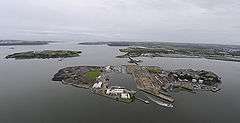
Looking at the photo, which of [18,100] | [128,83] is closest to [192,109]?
[128,83]

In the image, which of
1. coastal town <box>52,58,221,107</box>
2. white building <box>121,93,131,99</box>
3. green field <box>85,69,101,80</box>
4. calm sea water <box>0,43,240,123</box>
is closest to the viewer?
calm sea water <box>0,43,240,123</box>

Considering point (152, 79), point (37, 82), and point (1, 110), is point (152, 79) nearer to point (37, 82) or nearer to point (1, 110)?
point (37, 82)

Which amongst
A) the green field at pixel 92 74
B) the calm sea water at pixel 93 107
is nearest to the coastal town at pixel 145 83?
the green field at pixel 92 74

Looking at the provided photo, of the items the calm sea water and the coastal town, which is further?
the coastal town

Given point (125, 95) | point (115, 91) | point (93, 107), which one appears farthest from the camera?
point (115, 91)

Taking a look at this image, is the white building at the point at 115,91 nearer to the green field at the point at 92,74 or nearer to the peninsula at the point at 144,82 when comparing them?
the peninsula at the point at 144,82

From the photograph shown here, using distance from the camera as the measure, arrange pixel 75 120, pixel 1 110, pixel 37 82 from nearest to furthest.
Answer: pixel 75 120, pixel 1 110, pixel 37 82

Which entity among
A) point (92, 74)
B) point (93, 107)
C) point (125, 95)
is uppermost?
point (92, 74)

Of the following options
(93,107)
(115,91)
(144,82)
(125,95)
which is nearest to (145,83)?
(144,82)

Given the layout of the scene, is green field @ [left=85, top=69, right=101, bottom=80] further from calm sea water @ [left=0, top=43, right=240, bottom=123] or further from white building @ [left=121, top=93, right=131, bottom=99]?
white building @ [left=121, top=93, right=131, bottom=99]

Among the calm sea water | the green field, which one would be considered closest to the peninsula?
the green field

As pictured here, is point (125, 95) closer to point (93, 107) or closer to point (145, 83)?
point (93, 107)
